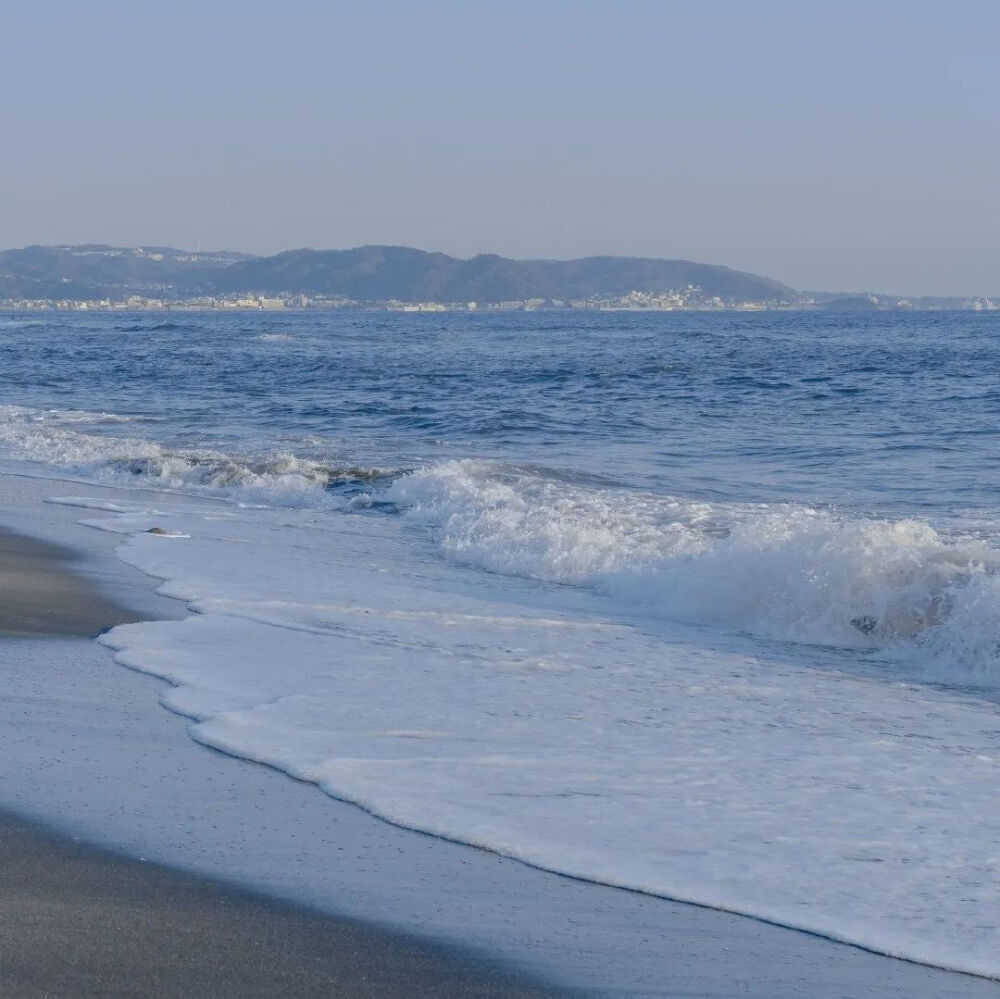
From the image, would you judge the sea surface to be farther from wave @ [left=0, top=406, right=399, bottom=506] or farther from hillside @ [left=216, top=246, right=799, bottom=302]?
hillside @ [left=216, top=246, right=799, bottom=302]

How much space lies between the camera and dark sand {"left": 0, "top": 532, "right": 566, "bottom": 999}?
3510mm

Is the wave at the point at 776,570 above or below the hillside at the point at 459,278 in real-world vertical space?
below

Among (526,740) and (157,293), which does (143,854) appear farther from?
(157,293)

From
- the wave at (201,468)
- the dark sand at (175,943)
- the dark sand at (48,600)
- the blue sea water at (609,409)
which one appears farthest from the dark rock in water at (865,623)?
the wave at (201,468)

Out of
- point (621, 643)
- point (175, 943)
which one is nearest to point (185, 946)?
point (175, 943)

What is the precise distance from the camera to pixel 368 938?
387 centimetres

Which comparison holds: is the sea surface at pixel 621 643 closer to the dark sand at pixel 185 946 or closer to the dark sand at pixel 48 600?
the dark sand at pixel 48 600

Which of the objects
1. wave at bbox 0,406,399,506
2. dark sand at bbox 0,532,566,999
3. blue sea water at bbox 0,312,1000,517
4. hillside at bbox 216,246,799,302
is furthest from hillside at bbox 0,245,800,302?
dark sand at bbox 0,532,566,999

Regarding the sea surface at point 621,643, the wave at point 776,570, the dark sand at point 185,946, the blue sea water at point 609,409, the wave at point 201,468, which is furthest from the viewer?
the blue sea water at point 609,409

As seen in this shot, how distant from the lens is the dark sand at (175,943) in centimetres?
351

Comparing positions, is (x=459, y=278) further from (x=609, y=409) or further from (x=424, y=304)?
(x=609, y=409)

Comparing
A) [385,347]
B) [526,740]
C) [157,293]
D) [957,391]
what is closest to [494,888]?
[526,740]

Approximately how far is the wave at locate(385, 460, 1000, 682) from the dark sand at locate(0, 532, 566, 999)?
487 centimetres

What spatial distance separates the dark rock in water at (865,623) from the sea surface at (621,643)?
17 mm
